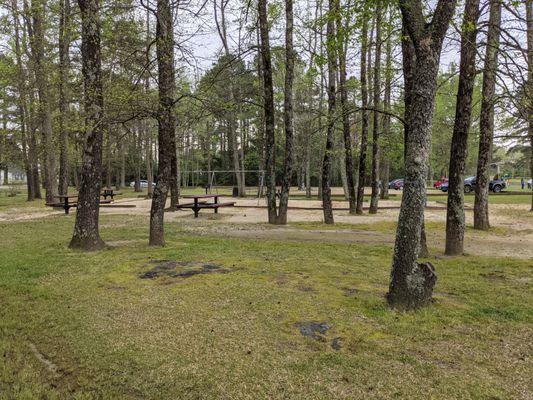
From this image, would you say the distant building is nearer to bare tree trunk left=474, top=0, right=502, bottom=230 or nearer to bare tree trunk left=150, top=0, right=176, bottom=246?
bare tree trunk left=150, top=0, right=176, bottom=246

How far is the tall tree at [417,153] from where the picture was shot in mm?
4070

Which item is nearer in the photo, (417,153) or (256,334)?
(256,334)

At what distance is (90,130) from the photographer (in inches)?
289

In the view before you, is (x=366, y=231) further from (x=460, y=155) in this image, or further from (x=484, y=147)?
(x=460, y=155)

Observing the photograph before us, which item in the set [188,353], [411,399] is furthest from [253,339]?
[411,399]

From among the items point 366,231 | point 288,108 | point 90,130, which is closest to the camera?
point 90,130

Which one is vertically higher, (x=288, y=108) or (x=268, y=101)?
(x=268, y=101)

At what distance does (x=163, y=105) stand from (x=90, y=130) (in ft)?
4.47

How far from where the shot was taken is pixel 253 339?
355 cm

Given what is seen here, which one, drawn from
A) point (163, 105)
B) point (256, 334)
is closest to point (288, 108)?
point (163, 105)

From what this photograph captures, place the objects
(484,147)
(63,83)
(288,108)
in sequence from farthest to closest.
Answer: (63,83), (288,108), (484,147)

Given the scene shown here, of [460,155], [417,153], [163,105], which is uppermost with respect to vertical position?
[163,105]

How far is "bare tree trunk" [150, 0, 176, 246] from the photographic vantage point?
7.52 m

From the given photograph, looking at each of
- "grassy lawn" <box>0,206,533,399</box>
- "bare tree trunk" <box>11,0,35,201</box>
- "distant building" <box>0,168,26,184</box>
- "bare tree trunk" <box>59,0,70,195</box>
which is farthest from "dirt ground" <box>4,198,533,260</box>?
"distant building" <box>0,168,26,184</box>
